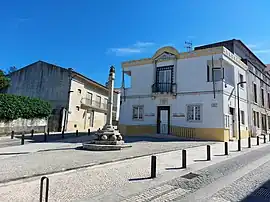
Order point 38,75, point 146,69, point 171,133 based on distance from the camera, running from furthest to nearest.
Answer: point 38,75, point 146,69, point 171,133

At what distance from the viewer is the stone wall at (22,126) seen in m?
18.7

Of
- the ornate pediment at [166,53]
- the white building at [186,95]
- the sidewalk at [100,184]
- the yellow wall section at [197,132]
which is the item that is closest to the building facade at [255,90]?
the white building at [186,95]

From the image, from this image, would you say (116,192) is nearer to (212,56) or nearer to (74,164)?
(74,164)

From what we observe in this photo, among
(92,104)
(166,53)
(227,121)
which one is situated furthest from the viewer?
(92,104)

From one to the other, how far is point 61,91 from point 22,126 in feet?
24.2

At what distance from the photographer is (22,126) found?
20422 mm

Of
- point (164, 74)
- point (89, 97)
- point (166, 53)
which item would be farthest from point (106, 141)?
point (89, 97)

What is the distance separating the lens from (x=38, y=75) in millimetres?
28219

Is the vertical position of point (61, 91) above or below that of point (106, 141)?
above

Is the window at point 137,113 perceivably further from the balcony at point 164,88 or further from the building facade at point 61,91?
the building facade at point 61,91

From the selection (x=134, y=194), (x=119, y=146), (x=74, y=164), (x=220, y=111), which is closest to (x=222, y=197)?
(x=134, y=194)

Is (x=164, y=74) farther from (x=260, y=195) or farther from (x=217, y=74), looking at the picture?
(x=260, y=195)

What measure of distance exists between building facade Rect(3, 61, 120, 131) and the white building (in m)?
7.34

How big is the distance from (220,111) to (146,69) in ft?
27.5
